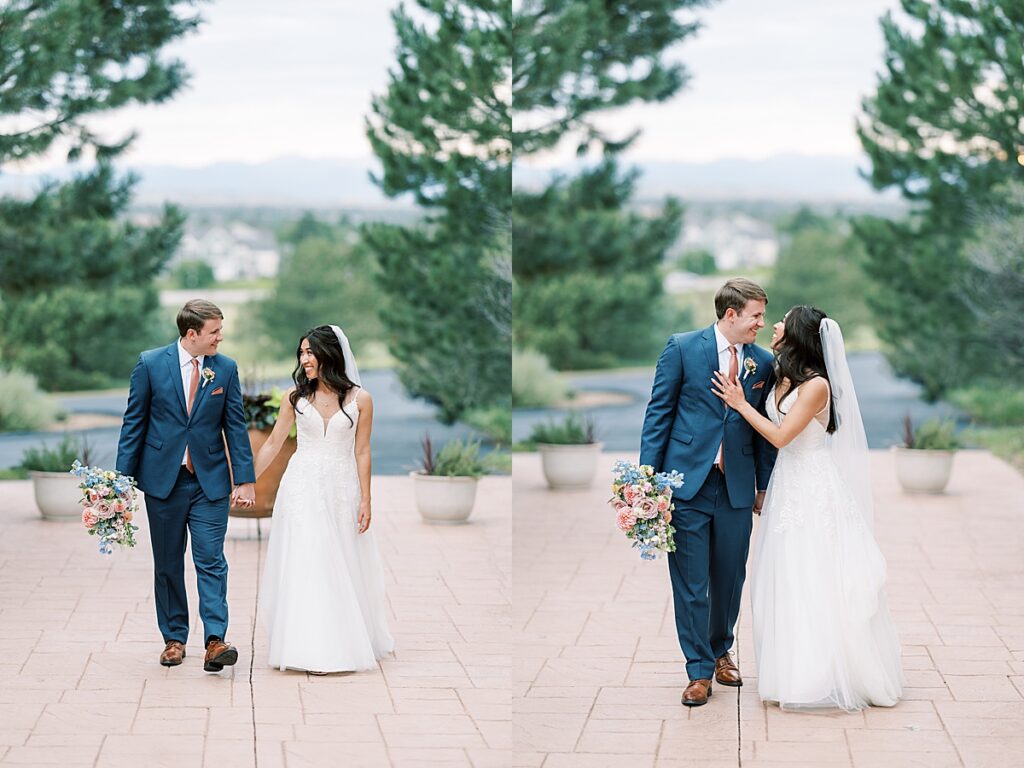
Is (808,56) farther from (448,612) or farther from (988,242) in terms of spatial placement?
(448,612)

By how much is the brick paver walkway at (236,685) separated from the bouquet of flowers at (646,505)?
84 centimetres

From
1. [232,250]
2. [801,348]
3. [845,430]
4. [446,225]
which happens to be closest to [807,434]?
[845,430]

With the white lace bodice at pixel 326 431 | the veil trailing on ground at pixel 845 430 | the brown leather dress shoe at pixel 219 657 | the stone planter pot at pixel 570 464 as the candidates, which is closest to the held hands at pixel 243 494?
the white lace bodice at pixel 326 431

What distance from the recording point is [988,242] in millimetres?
15961

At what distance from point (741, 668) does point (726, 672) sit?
1.34 ft

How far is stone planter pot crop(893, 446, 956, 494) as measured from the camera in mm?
11750

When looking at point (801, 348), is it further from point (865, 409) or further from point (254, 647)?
point (865, 409)

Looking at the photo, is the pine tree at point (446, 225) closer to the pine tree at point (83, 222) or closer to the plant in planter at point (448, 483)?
the pine tree at point (83, 222)

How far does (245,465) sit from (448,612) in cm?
172

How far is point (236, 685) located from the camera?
Result: 572 cm

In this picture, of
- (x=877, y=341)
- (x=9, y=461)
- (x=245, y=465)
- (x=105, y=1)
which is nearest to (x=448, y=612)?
(x=245, y=465)

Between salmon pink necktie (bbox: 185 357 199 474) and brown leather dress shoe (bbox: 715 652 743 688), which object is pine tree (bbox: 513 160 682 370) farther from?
brown leather dress shoe (bbox: 715 652 743 688)

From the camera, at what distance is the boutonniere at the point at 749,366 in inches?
209

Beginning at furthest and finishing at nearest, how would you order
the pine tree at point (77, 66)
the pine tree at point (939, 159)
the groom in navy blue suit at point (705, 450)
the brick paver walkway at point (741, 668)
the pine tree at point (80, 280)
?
the pine tree at point (939, 159), the pine tree at point (80, 280), the pine tree at point (77, 66), the groom in navy blue suit at point (705, 450), the brick paver walkway at point (741, 668)
